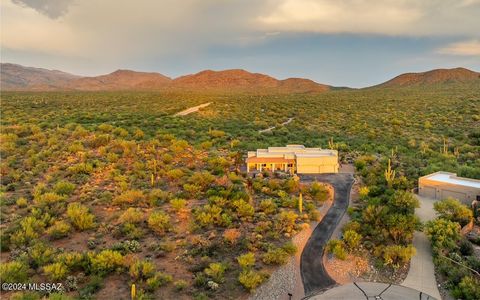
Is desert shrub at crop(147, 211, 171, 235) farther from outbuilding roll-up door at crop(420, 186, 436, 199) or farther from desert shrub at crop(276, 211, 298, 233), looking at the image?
outbuilding roll-up door at crop(420, 186, 436, 199)

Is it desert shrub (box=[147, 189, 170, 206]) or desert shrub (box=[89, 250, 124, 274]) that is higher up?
desert shrub (box=[147, 189, 170, 206])

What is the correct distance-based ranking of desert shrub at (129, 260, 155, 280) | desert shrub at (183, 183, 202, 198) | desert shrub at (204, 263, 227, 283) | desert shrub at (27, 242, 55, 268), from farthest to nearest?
desert shrub at (183, 183, 202, 198) < desert shrub at (27, 242, 55, 268) < desert shrub at (204, 263, 227, 283) < desert shrub at (129, 260, 155, 280)

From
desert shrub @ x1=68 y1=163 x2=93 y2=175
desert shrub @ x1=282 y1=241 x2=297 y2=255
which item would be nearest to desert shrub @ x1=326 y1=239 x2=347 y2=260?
desert shrub @ x1=282 y1=241 x2=297 y2=255

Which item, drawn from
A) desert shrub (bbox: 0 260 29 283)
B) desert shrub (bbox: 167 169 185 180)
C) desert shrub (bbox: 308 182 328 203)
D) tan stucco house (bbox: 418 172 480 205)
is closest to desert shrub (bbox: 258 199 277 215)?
desert shrub (bbox: 308 182 328 203)

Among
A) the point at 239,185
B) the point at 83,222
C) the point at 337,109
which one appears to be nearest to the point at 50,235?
the point at 83,222

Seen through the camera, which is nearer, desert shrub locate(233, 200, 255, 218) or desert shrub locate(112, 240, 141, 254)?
desert shrub locate(112, 240, 141, 254)

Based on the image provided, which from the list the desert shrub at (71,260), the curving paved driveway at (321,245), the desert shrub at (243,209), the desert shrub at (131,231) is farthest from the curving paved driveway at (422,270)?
the desert shrub at (71,260)

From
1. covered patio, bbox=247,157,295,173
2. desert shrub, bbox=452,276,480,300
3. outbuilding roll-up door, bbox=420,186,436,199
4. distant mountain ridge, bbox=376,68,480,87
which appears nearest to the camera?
desert shrub, bbox=452,276,480,300

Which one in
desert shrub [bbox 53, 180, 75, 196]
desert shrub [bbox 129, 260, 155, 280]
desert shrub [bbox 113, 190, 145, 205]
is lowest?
desert shrub [bbox 129, 260, 155, 280]
